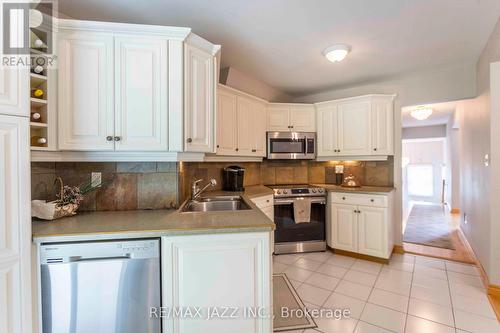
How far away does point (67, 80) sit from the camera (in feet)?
4.93

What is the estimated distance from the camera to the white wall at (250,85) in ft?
9.96

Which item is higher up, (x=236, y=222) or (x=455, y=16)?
(x=455, y=16)

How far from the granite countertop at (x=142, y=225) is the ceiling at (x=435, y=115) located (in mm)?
4236

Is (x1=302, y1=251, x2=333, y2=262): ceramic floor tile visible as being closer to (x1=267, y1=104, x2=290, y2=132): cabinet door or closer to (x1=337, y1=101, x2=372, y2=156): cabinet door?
(x1=337, y1=101, x2=372, y2=156): cabinet door

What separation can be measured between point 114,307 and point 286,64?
2935 millimetres

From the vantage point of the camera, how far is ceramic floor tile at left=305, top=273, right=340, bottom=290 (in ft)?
7.91

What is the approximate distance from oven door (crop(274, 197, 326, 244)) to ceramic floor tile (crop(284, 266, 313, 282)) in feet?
1.57

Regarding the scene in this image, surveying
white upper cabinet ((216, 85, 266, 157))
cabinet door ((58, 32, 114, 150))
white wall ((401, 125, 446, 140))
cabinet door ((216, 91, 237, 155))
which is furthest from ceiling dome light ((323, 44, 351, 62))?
white wall ((401, 125, 446, 140))

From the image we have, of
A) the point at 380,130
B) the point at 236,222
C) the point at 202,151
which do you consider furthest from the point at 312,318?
the point at 380,130

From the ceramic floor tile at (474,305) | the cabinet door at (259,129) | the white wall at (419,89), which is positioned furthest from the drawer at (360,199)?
the cabinet door at (259,129)

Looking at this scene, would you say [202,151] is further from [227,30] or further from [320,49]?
[320,49]

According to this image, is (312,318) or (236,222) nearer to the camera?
(236,222)

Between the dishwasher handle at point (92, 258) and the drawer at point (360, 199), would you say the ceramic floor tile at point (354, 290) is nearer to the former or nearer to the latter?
the drawer at point (360, 199)

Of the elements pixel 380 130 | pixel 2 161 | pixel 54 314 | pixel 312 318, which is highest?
pixel 380 130
